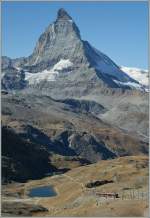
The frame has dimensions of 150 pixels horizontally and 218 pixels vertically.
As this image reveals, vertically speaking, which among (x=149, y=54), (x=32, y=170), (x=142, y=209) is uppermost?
(x=149, y=54)

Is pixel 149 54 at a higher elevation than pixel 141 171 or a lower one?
higher

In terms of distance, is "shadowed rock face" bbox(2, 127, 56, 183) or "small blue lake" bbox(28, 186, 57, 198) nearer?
"small blue lake" bbox(28, 186, 57, 198)

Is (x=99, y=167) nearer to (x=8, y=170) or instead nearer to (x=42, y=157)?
(x=8, y=170)

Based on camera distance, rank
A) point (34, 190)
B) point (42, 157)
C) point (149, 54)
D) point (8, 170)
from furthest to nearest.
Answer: point (42, 157)
point (8, 170)
point (34, 190)
point (149, 54)

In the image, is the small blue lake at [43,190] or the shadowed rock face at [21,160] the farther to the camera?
the shadowed rock face at [21,160]

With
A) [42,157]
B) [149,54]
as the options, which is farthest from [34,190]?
[149,54]

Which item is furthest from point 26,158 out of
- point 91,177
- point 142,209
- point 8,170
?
point 142,209

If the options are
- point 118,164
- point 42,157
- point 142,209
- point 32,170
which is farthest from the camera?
point 42,157

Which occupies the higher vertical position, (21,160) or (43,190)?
(21,160)

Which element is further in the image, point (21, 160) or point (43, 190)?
point (21, 160)

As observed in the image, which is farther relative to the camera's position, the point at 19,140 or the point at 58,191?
the point at 19,140
